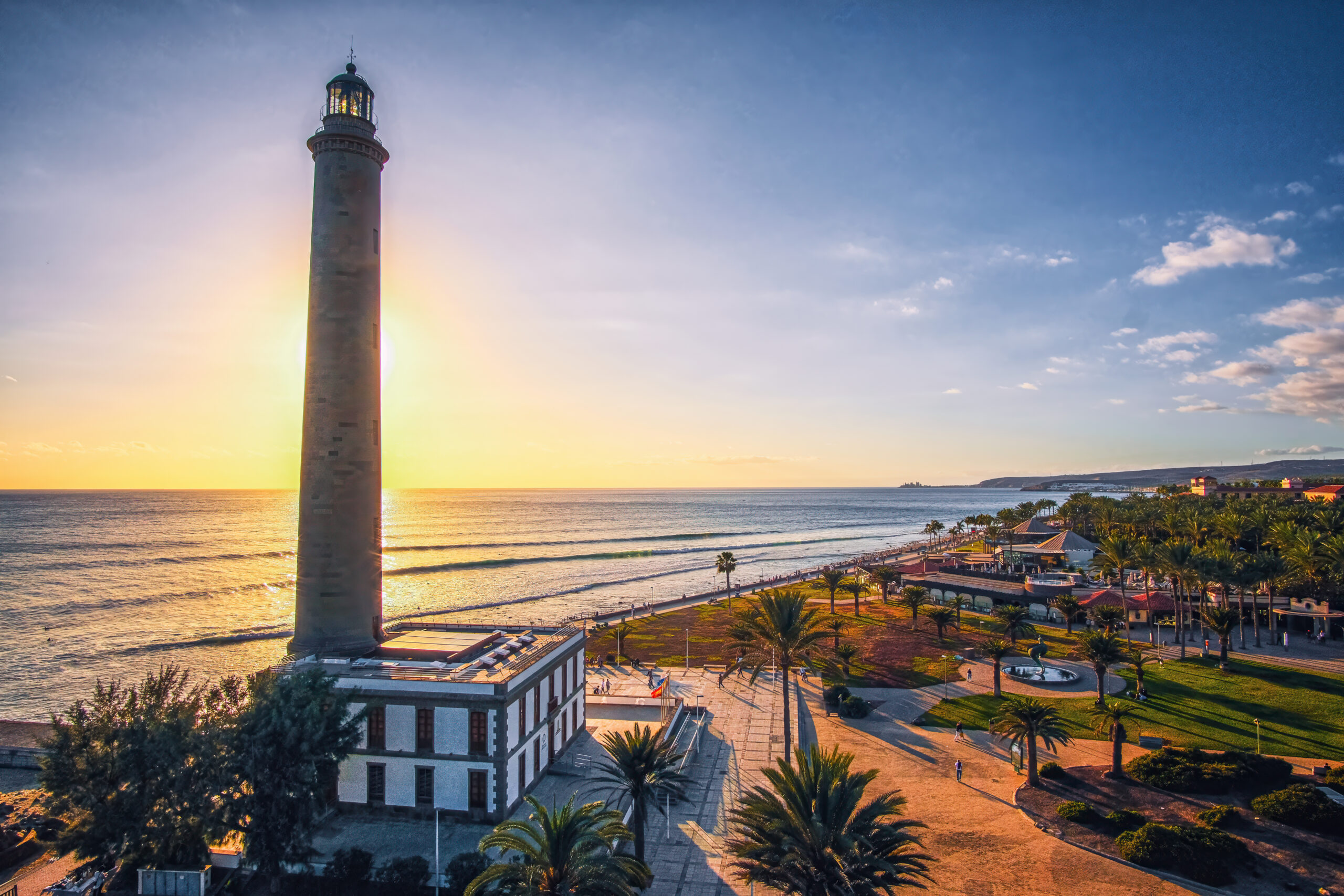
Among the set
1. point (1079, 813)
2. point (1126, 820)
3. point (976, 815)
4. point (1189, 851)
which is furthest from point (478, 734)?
point (1189, 851)

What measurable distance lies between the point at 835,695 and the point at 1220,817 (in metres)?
19.1

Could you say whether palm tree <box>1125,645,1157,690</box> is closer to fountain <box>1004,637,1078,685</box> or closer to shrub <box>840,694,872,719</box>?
fountain <box>1004,637,1078,685</box>

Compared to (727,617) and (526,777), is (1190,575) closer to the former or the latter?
(727,617)

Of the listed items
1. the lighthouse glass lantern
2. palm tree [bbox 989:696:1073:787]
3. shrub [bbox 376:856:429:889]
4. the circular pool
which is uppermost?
the lighthouse glass lantern

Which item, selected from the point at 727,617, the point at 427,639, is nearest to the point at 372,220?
the point at 427,639

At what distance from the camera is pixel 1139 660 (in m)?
40.2

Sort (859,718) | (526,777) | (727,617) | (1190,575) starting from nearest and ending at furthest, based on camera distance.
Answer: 1. (526,777)
2. (859,718)
3. (1190,575)
4. (727,617)

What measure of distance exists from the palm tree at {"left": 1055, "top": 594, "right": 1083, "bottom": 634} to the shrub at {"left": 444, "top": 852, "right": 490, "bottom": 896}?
50.4 m

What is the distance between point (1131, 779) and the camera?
1185 inches

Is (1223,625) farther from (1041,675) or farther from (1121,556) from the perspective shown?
(1121,556)

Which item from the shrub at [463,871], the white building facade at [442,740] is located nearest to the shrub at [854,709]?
the white building facade at [442,740]

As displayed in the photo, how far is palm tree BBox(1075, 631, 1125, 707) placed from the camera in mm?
37531

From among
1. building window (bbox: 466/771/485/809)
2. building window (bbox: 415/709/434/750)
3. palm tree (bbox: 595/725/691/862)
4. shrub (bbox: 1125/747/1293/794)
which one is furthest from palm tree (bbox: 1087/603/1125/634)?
building window (bbox: 415/709/434/750)

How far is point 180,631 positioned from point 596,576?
53.7 metres
